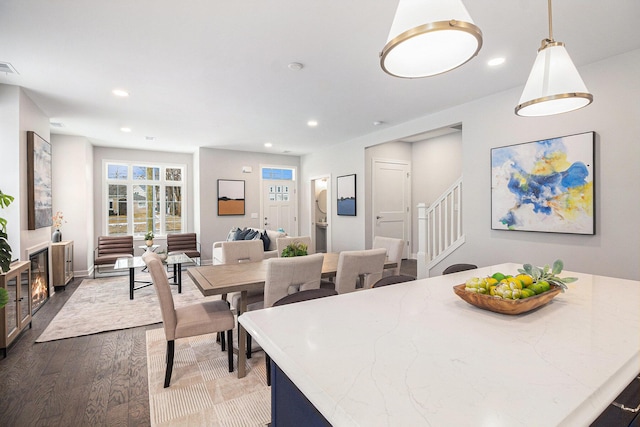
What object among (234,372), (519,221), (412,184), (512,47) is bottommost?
(234,372)

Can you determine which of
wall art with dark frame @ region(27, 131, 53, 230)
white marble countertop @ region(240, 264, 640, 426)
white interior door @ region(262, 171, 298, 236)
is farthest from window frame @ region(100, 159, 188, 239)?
white marble countertop @ region(240, 264, 640, 426)

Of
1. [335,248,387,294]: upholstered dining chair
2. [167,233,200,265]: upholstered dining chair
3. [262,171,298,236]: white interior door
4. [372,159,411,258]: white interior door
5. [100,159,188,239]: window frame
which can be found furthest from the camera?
[262,171,298,236]: white interior door

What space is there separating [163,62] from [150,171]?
5035mm

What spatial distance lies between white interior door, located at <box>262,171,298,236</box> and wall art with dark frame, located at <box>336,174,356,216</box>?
6.13ft

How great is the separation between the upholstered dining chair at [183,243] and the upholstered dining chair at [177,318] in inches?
172

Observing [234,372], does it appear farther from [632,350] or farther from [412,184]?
[412,184]

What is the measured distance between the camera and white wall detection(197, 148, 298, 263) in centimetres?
697

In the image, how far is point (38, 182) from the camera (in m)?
3.85

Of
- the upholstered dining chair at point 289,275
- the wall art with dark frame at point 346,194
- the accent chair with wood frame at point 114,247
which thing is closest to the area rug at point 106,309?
the accent chair with wood frame at point 114,247

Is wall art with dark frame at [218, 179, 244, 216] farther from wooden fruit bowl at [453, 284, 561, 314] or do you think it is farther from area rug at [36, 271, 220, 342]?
wooden fruit bowl at [453, 284, 561, 314]

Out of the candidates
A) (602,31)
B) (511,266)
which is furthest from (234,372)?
(602,31)

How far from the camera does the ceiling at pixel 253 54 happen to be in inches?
84.0

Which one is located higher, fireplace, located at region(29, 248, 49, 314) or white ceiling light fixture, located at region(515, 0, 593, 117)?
white ceiling light fixture, located at region(515, 0, 593, 117)

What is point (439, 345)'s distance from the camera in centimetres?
101
